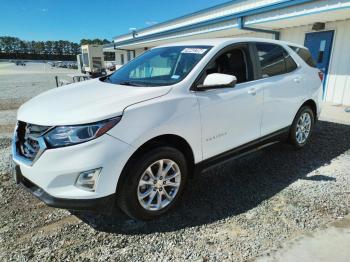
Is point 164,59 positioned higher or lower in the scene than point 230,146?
higher

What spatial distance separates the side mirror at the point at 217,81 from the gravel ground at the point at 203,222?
1.30 m

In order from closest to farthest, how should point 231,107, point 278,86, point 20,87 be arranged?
point 231,107, point 278,86, point 20,87

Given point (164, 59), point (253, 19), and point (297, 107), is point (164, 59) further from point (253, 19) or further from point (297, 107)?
point (253, 19)

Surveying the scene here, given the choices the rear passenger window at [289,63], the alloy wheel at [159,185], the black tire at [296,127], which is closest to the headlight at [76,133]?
the alloy wheel at [159,185]

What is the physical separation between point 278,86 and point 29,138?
124 inches

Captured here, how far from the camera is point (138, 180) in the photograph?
265 centimetres

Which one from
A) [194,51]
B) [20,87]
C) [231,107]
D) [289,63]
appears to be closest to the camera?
[231,107]

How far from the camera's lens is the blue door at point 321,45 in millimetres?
9102

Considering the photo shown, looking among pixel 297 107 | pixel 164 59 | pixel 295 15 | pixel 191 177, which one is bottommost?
pixel 191 177

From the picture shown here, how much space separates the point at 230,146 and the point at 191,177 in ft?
2.05

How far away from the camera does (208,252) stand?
8.00 feet

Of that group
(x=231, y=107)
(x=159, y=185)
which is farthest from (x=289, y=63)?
(x=159, y=185)

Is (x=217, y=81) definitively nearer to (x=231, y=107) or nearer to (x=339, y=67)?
(x=231, y=107)

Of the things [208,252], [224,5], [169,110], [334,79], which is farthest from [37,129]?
[224,5]
